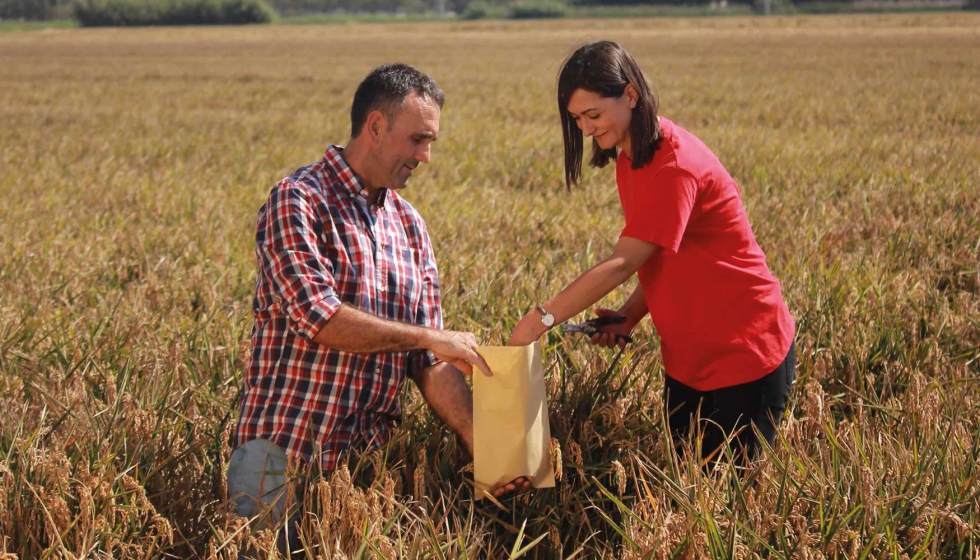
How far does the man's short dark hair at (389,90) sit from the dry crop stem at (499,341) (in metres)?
0.86

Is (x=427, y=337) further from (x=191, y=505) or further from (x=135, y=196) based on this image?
(x=135, y=196)

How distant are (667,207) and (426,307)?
0.76m

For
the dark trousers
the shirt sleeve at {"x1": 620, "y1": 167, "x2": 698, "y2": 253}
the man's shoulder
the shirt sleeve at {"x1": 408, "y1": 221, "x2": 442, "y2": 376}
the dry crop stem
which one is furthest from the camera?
the shirt sleeve at {"x1": 408, "y1": 221, "x2": 442, "y2": 376}

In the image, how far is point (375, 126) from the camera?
2588 mm

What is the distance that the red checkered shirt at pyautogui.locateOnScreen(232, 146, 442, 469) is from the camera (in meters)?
2.46

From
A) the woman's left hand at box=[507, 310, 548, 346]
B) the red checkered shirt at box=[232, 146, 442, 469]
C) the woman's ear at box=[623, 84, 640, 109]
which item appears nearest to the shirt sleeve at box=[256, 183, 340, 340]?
Answer: the red checkered shirt at box=[232, 146, 442, 469]

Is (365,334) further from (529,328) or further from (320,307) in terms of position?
(529,328)

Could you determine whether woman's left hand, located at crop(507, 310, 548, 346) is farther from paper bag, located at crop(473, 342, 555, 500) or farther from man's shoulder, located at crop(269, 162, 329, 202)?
man's shoulder, located at crop(269, 162, 329, 202)

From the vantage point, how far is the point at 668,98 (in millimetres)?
16703

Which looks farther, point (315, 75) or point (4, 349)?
point (315, 75)

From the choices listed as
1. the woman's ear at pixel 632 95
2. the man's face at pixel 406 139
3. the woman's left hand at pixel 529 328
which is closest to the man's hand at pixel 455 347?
the woman's left hand at pixel 529 328

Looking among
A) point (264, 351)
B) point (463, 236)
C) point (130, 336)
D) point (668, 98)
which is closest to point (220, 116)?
point (668, 98)

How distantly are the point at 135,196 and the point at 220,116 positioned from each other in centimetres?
763

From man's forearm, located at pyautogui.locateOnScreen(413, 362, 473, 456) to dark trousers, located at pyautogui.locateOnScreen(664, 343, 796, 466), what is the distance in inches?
22.2
